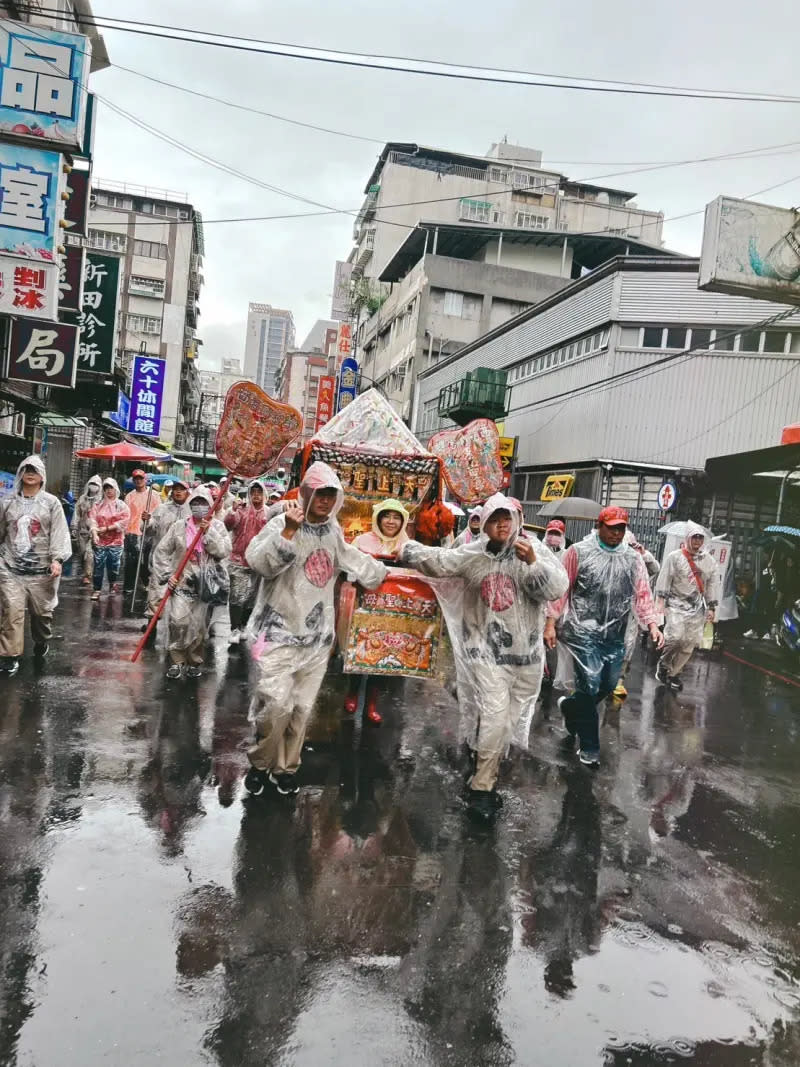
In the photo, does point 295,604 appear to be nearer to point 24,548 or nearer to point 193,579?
point 193,579

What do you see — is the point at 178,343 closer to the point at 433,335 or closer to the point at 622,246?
the point at 433,335

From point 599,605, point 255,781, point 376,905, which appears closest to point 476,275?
point 599,605

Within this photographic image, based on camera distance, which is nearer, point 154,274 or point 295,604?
point 295,604

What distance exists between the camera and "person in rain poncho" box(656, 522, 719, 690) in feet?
30.5

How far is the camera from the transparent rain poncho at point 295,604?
4473 millimetres

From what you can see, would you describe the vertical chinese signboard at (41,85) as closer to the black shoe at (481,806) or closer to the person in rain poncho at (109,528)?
the person in rain poncho at (109,528)

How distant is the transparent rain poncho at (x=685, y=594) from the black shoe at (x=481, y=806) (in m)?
5.43

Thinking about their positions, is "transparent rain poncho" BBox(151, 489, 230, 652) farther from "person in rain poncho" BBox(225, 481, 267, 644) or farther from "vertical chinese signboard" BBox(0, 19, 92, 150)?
"vertical chinese signboard" BBox(0, 19, 92, 150)

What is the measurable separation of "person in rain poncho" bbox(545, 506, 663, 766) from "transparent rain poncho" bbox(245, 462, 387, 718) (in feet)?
6.25

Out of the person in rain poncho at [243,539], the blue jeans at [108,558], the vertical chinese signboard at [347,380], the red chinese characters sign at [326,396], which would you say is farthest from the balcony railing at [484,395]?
the person in rain poncho at [243,539]

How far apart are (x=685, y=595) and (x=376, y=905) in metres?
6.87

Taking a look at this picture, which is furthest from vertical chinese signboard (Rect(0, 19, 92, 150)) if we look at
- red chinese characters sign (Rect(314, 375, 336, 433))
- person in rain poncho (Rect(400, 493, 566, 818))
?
red chinese characters sign (Rect(314, 375, 336, 433))

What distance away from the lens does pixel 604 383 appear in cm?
1983

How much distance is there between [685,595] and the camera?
9.30 meters
